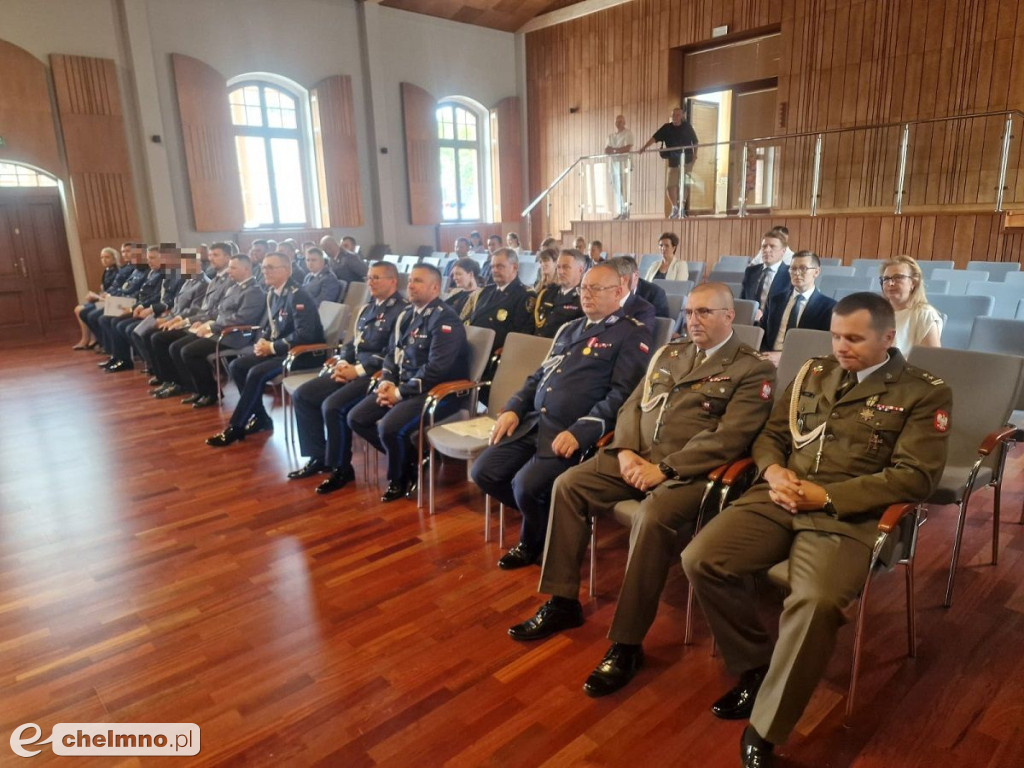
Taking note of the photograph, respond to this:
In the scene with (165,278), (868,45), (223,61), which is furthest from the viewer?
(223,61)

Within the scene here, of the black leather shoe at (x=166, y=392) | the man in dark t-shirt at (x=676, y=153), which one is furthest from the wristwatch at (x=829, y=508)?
the man in dark t-shirt at (x=676, y=153)

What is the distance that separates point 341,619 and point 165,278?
19.7 ft

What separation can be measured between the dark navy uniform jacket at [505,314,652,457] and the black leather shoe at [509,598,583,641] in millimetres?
605

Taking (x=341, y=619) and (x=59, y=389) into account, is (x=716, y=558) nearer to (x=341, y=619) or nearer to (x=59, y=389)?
(x=341, y=619)

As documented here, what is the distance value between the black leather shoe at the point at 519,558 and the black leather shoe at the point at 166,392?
429 centimetres

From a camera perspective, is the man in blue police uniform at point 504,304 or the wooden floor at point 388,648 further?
the man in blue police uniform at point 504,304

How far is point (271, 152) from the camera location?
10938mm

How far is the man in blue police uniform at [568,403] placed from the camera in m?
2.74

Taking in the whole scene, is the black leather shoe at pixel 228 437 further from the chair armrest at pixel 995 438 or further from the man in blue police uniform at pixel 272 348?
the chair armrest at pixel 995 438

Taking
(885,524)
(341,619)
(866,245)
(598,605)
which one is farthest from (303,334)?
(866,245)

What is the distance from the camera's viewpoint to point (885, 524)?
1817 millimetres

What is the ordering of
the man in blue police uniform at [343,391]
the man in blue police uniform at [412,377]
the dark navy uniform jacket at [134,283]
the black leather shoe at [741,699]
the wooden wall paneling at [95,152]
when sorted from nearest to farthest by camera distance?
the black leather shoe at [741,699]
the man in blue police uniform at [412,377]
the man in blue police uniform at [343,391]
the dark navy uniform jacket at [134,283]
the wooden wall paneling at [95,152]

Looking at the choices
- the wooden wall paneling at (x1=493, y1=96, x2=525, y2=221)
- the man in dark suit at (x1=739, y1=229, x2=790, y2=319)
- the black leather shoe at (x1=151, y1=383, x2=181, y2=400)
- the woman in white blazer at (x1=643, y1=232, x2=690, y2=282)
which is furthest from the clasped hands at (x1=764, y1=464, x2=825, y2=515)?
the wooden wall paneling at (x1=493, y1=96, x2=525, y2=221)

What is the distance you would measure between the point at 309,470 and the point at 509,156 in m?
10.7
